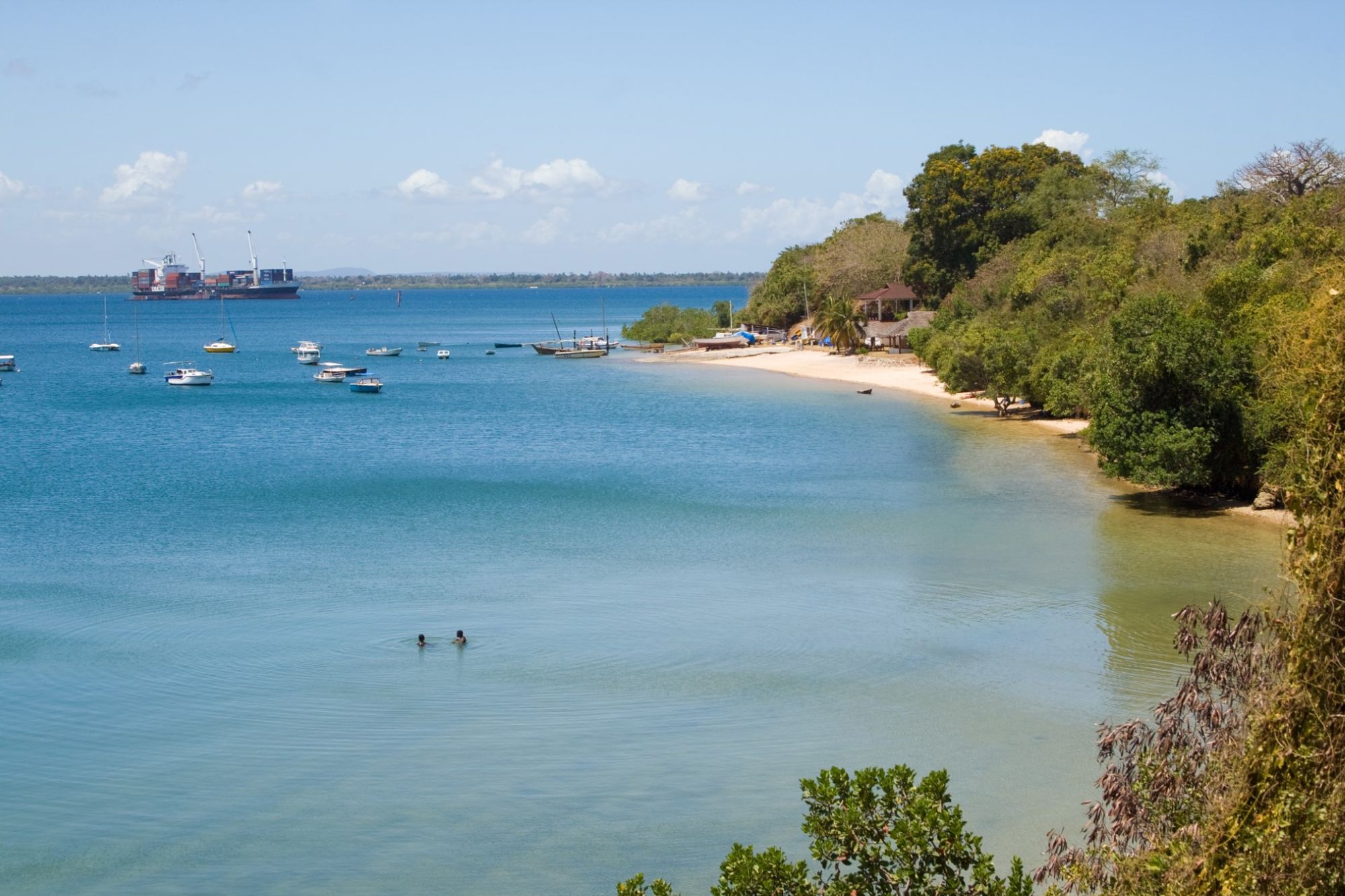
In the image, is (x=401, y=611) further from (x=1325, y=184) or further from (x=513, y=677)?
(x=1325, y=184)

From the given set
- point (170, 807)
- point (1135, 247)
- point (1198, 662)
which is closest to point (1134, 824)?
point (1198, 662)

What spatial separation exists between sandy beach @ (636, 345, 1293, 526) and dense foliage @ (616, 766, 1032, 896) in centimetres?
2820

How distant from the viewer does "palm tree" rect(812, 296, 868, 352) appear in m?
87.9

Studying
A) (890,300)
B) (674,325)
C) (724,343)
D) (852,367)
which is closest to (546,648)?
(852,367)

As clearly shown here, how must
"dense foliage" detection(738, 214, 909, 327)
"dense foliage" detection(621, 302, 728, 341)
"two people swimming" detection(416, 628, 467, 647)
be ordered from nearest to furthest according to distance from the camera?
"two people swimming" detection(416, 628, 467, 647) → "dense foliage" detection(738, 214, 909, 327) → "dense foliage" detection(621, 302, 728, 341)

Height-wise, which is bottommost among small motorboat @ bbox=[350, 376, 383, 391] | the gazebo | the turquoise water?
the turquoise water

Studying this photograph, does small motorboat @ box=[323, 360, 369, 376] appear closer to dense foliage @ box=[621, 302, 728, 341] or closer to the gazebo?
dense foliage @ box=[621, 302, 728, 341]

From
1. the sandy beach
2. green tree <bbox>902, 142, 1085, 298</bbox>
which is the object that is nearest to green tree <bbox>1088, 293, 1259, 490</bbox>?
the sandy beach

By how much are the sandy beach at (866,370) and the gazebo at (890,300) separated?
14.7ft

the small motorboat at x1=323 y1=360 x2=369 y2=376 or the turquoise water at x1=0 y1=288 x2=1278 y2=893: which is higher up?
the small motorboat at x1=323 y1=360 x2=369 y2=376

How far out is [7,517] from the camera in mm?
38594

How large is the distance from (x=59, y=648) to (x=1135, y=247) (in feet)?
154

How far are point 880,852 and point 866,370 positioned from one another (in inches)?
2764

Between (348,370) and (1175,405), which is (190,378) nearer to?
(348,370)
